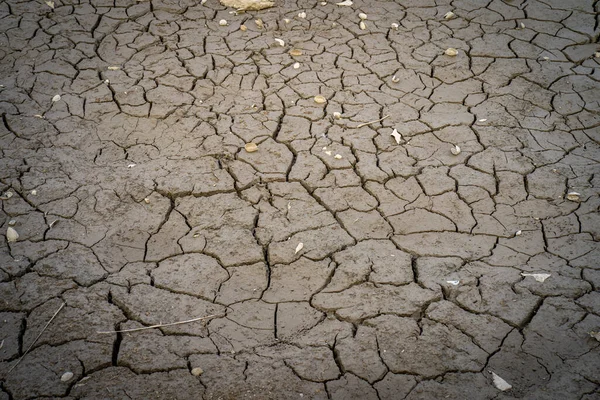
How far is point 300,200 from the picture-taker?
3.38 meters

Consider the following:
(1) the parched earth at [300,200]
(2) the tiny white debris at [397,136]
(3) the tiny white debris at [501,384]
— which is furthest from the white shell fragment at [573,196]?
(3) the tiny white debris at [501,384]

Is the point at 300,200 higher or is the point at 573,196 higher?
the point at 573,196

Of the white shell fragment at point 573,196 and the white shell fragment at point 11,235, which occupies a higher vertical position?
the white shell fragment at point 573,196

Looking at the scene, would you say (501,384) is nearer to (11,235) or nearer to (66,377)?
(66,377)

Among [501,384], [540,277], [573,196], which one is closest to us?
[501,384]

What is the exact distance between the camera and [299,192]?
3436 mm

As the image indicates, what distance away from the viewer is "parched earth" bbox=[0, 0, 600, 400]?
2.50m

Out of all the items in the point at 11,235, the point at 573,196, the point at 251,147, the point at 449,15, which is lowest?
the point at 11,235

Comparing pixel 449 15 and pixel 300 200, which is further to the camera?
pixel 449 15

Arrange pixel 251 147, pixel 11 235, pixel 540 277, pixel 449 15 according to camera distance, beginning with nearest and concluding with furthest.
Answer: pixel 540 277 → pixel 11 235 → pixel 251 147 → pixel 449 15

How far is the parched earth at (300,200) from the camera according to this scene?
250 cm

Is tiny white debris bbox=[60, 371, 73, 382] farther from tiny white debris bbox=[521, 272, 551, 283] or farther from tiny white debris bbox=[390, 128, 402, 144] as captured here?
tiny white debris bbox=[390, 128, 402, 144]

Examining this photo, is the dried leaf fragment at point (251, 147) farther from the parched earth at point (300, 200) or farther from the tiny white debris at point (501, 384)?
the tiny white debris at point (501, 384)

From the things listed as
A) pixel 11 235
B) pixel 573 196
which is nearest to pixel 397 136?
pixel 573 196
